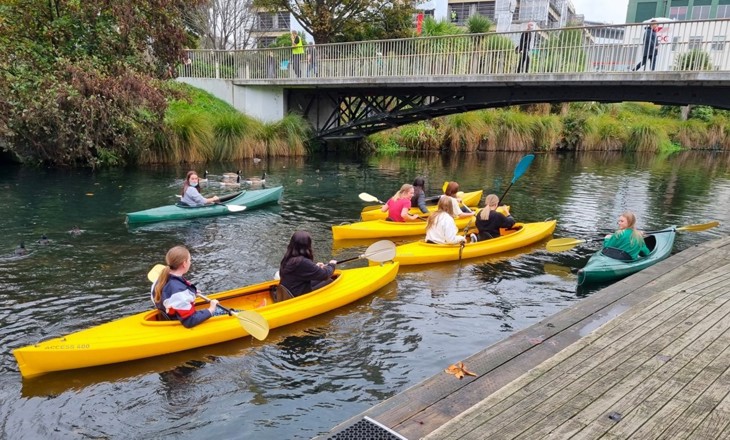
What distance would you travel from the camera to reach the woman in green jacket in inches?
335

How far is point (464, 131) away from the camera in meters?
29.6

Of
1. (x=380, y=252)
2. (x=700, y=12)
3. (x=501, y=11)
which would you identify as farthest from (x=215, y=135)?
(x=700, y=12)

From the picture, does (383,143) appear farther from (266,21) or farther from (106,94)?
(266,21)

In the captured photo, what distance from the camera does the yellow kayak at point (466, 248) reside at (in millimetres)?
9203

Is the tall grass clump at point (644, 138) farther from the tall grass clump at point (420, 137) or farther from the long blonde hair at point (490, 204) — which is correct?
the long blonde hair at point (490, 204)

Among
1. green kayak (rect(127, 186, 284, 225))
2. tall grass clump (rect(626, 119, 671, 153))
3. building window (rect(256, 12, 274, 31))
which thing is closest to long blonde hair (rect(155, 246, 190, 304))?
green kayak (rect(127, 186, 284, 225))

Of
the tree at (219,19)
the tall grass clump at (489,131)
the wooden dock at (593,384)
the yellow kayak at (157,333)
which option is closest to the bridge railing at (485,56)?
the tree at (219,19)

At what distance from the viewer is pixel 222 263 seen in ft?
29.8

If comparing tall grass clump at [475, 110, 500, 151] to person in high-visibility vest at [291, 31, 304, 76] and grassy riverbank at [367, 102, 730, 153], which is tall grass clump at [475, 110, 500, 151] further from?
person in high-visibility vest at [291, 31, 304, 76]

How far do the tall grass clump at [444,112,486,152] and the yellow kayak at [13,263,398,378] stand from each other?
2349 cm

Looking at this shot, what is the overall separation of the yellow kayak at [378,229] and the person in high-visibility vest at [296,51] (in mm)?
14819

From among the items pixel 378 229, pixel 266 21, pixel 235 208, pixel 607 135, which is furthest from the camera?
pixel 266 21

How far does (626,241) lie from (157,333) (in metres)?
6.84

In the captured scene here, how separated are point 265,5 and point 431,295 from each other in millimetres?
21540
